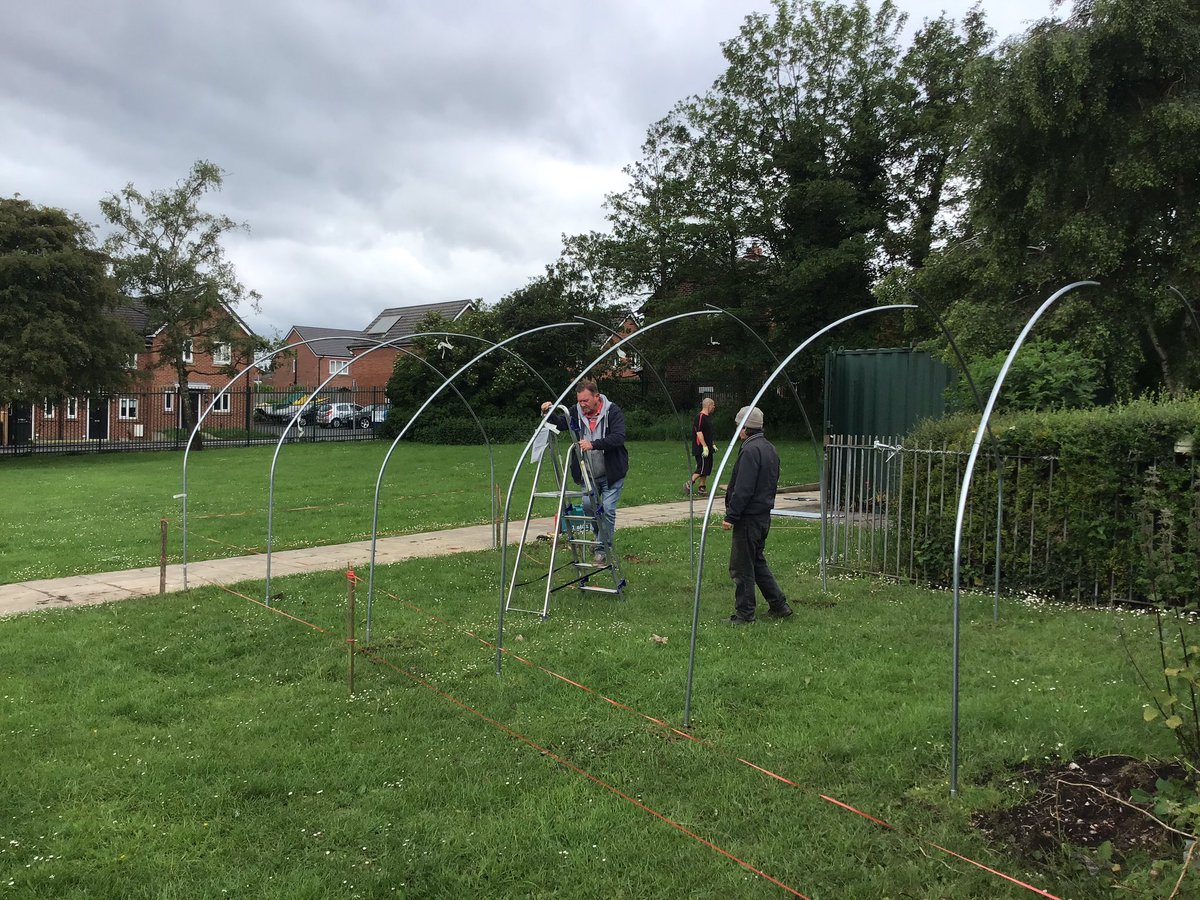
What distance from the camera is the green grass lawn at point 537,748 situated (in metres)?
3.03

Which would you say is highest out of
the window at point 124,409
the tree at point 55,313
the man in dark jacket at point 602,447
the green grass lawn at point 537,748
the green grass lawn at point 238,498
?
the tree at point 55,313

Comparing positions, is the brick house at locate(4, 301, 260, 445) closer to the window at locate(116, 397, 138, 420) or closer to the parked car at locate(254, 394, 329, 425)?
the window at locate(116, 397, 138, 420)

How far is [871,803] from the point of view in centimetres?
342

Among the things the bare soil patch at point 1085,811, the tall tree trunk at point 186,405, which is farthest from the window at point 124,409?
the bare soil patch at point 1085,811

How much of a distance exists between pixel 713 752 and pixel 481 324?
25827 mm

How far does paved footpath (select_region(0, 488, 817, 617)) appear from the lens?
730 cm

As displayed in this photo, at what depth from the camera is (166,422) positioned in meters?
33.7

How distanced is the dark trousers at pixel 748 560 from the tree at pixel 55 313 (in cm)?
2048

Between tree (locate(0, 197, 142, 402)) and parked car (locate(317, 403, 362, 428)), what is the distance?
11137mm

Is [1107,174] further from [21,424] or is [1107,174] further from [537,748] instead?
[21,424]

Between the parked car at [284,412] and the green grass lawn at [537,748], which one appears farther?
the parked car at [284,412]

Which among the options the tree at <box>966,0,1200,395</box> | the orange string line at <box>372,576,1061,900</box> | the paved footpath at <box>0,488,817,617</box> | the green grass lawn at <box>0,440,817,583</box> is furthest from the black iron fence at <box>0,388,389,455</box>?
the orange string line at <box>372,576,1061,900</box>

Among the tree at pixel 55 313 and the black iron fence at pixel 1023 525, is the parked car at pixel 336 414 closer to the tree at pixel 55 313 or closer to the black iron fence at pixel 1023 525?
the tree at pixel 55 313

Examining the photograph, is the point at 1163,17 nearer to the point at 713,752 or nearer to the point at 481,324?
the point at 713,752
